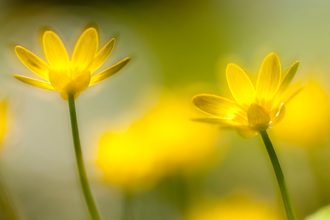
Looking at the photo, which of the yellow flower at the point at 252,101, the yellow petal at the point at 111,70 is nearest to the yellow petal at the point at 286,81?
the yellow flower at the point at 252,101

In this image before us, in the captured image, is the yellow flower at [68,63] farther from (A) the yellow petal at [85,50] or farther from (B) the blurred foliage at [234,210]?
(B) the blurred foliage at [234,210]

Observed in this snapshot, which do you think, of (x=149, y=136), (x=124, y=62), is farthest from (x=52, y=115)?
(x=124, y=62)

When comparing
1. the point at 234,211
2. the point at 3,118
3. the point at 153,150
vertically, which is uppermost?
the point at 3,118

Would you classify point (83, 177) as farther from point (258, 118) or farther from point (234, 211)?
point (234, 211)

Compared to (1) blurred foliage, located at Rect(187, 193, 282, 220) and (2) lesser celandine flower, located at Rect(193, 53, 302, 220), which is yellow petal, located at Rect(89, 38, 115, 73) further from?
(1) blurred foliage, located at Rect(187, 193, 282, 220)

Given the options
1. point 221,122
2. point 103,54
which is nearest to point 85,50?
point 103,54

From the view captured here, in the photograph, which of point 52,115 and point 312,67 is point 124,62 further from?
point 52,115
